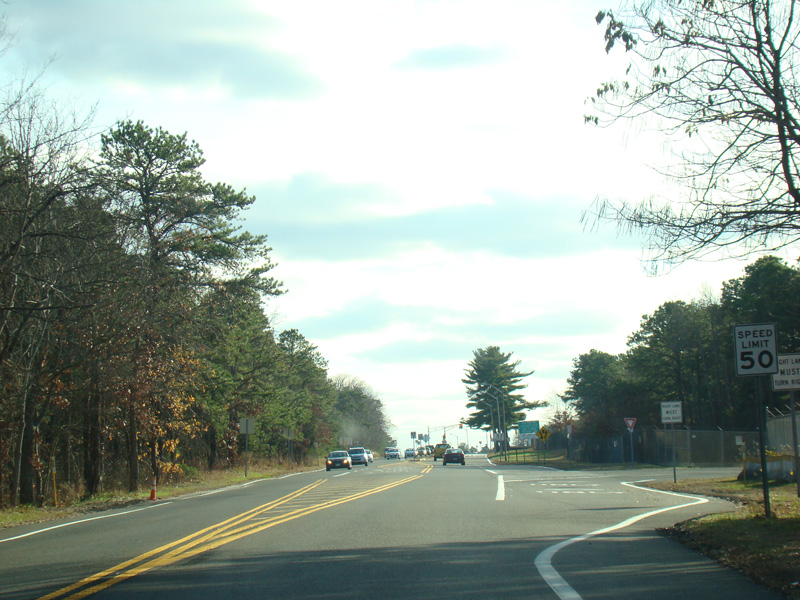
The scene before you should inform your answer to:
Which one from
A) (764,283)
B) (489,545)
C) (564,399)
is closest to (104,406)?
(489,545)

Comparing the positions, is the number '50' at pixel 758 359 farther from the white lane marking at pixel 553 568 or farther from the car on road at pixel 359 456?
the car on road at pixel 359 456

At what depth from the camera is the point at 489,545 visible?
36.8 feet

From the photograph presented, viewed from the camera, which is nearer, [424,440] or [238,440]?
[238,440]

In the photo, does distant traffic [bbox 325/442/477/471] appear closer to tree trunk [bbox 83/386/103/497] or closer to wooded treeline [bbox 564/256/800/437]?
wooded treeline [bbox 564/256/800/437]

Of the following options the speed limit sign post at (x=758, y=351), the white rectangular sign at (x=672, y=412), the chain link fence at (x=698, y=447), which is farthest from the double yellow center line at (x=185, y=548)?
the chain link fence at (x=698, y=447)

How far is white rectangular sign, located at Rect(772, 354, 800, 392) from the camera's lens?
1517 cm

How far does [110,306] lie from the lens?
82.8ft

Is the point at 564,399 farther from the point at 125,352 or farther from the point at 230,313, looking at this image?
the point at 125,352

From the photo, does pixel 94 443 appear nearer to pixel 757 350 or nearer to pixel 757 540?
pixel 757 350

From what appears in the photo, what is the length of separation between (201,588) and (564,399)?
327ft

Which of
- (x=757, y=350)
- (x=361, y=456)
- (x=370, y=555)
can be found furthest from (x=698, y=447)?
(x=370, y=555)

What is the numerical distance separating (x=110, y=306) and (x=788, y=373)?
65.3 ft

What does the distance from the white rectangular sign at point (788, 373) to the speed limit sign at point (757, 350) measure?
2.59m

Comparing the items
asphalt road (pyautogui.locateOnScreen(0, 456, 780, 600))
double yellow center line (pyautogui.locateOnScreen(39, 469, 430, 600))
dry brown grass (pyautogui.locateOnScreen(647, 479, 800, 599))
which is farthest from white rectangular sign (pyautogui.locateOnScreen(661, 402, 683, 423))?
double yellow center line (pyautogui.locateOnScreen(39, 469, 430, 600))
